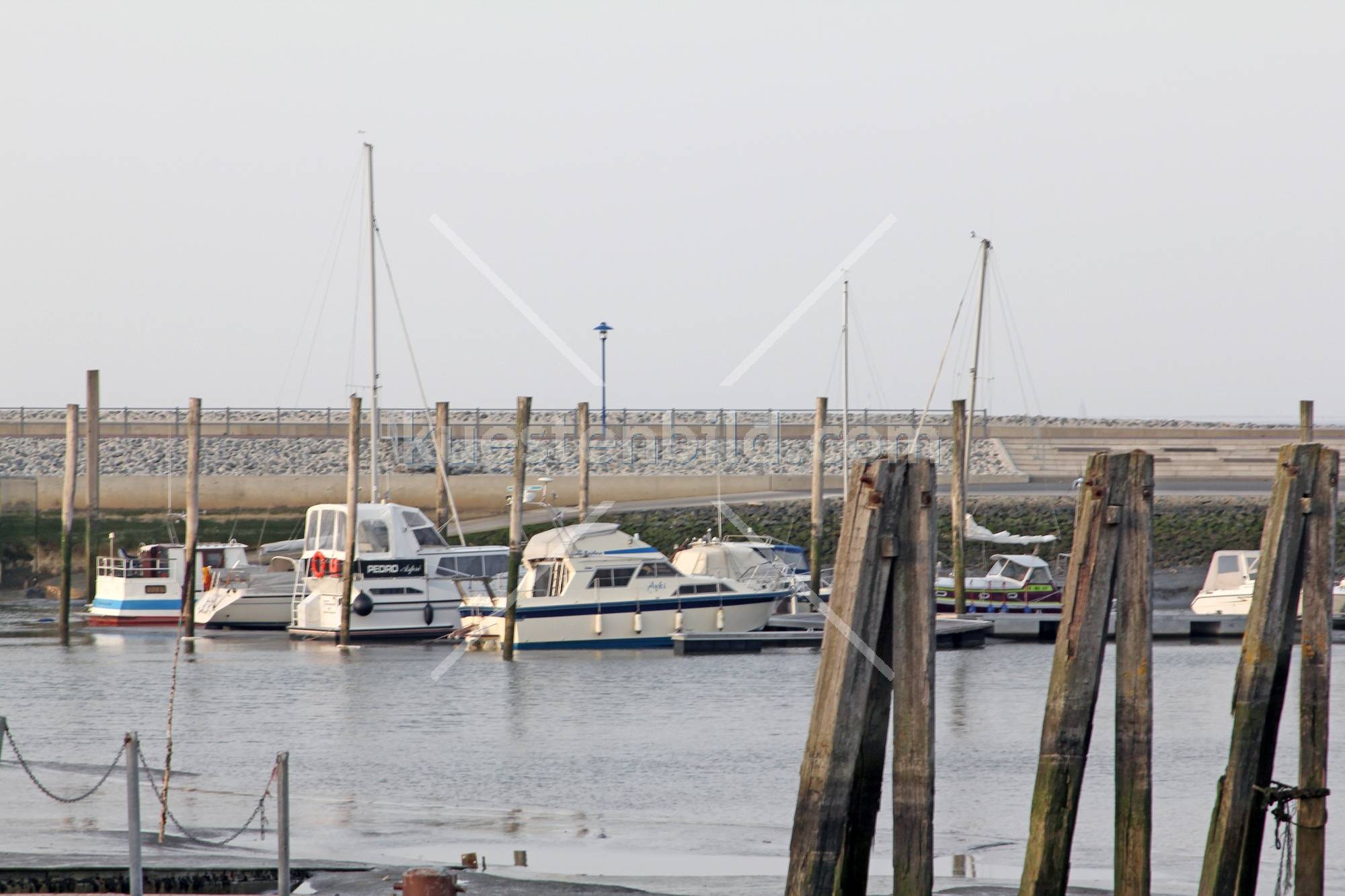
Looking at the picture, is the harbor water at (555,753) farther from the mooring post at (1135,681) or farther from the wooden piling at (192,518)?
the mooring post at (1135,681)

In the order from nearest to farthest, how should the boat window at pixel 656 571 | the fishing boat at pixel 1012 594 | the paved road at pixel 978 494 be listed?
the boat window at pixel 656 571
the fishing boat at pixel 1012 594
the paved road at pixel 978 494

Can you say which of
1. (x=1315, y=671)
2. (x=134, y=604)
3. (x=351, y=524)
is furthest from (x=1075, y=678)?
(x=134, y=604)

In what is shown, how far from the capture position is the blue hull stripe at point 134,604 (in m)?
40.4

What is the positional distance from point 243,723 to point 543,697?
528 centimetres

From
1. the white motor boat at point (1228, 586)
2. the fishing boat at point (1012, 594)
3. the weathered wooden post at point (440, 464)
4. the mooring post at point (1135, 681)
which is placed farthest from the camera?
the weathered wooden post at point (440, 464)

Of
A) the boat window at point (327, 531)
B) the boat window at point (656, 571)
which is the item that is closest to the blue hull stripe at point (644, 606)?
the boat window at point (656, 571)

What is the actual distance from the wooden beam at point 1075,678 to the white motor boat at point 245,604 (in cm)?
3067

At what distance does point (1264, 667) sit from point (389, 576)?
27.4 metres

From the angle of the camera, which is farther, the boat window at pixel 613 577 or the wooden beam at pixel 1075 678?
the boat window at pixel 613 577

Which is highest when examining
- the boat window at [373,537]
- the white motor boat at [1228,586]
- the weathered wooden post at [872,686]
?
the weathered wooden post at [872,686]

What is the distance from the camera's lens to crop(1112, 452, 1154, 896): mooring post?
9.98m

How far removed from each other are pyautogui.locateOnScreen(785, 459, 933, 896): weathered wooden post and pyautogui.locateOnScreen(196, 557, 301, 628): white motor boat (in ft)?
102

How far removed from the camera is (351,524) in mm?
33406

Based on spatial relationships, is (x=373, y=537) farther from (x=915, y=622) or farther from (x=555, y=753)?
(x=915, y=622)
